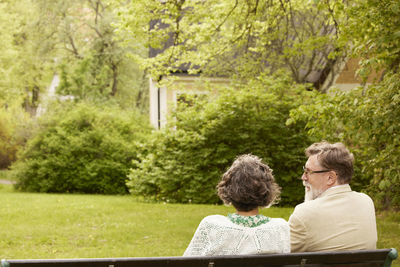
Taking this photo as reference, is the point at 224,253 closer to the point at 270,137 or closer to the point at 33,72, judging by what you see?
the point at 270,137

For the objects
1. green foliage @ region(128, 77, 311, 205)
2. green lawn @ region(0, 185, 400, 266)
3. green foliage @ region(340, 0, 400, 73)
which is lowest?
green lawn @ region(0, 185, 400, 266)

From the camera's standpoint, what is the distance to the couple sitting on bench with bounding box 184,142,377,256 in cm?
301

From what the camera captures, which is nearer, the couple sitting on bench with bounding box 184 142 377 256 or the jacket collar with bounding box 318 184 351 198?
the couple sitting on bench with bounding box 184 142 377 256

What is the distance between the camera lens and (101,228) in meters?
9.94

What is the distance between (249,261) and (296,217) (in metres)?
0.74

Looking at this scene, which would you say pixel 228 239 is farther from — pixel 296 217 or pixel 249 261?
pixel 296 217

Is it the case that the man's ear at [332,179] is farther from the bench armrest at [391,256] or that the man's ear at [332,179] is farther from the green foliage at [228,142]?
the green foliage at [228,142]

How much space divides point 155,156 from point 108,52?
53.7 ft

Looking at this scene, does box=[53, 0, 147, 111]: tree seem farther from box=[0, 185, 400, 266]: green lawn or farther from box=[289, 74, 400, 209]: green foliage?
box=[289, 74, 400, 209]: green foliage

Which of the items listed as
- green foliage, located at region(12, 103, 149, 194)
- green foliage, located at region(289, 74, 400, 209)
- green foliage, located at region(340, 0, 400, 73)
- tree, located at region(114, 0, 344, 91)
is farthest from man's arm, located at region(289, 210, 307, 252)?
green foliage, located at region(12, 103, 149, 194)

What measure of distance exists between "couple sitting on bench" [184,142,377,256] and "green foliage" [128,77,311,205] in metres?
10.9

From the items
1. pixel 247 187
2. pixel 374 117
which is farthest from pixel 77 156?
pixel 247 187

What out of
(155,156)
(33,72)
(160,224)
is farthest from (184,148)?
(33,72)

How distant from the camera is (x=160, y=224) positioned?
10.4 m
